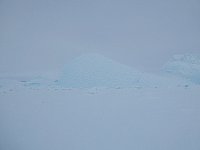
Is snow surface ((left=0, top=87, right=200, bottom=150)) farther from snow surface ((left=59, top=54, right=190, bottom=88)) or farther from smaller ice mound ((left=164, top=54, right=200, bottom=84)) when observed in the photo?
smaller ice mound ((left=164, top=54, right=200, bottom=84))

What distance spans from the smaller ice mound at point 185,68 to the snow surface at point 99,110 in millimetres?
49

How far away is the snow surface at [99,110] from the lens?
2154 millimetres

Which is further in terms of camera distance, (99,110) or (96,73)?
(96,73)

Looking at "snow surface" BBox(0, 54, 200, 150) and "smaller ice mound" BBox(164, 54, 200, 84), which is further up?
"smaller ice mound" BBox(164, 54, 200, 84)

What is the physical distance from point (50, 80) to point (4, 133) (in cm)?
112

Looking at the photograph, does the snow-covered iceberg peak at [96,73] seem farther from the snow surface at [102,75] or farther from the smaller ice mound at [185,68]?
the smaller ice mound at [185,68]

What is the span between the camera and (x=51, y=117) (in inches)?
100.0

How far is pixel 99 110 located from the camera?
264 cm

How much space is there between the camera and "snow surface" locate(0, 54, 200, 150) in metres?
2.15

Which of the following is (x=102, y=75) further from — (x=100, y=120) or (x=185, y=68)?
(x=185, y=68)

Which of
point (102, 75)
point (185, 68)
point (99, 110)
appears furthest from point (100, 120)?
point (185, 68)

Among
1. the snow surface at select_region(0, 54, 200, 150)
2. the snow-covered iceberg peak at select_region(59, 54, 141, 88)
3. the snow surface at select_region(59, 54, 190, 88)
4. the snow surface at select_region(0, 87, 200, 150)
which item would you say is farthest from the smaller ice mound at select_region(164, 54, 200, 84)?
the snow-covered iceberg peak at select_region(59, 54, 141, 88)

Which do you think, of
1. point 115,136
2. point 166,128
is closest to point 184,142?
point 166,128

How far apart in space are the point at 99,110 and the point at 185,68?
6.42ft
